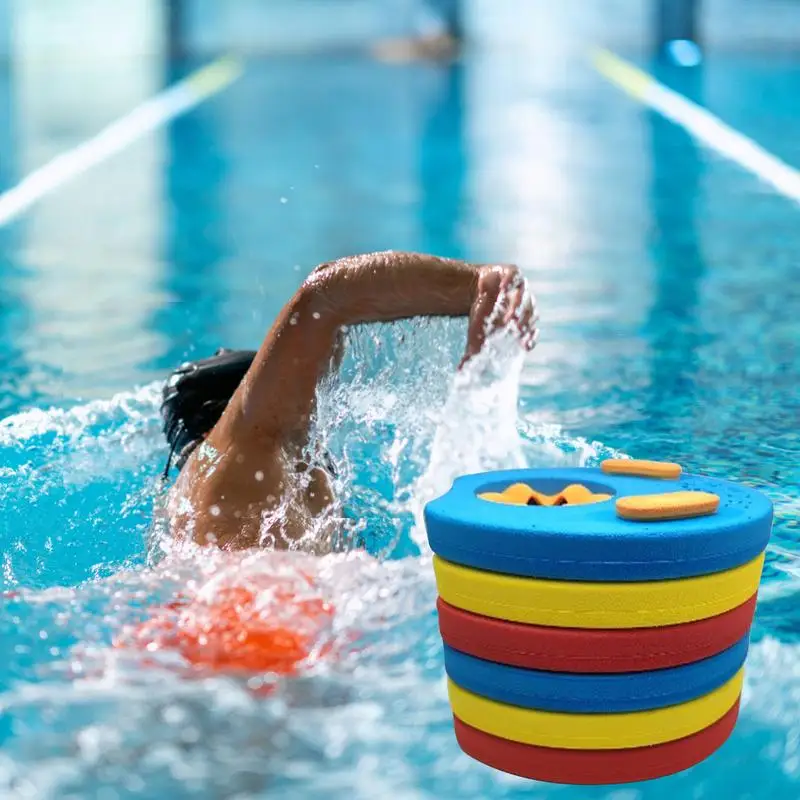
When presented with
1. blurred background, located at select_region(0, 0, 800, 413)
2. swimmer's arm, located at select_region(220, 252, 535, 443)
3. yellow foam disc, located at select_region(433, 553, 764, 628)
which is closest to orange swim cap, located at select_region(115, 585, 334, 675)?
swimmer's arm, located at select_region(220, 252, 535, 443)

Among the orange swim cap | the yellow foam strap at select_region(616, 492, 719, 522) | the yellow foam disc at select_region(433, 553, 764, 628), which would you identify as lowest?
the orange swim cap

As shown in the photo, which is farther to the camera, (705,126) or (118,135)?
(118,135)

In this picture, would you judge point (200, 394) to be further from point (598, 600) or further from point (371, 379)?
point (598, 600)

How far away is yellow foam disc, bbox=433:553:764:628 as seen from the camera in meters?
2.14

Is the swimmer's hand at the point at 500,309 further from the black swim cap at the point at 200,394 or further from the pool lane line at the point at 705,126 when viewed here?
the pool lane line at the point at 705,126

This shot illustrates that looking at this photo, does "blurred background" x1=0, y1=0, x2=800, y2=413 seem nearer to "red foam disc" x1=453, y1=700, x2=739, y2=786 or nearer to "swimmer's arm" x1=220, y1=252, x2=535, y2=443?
"swimmer's arm" x1=220, y1=252, x2=535, y2=443

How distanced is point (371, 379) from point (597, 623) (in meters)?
0.93

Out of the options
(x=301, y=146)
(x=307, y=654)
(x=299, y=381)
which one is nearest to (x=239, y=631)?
(x=307, y=654)

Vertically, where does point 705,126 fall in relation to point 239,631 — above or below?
above

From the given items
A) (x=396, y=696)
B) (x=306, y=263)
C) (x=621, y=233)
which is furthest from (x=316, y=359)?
(x=621, y=233)

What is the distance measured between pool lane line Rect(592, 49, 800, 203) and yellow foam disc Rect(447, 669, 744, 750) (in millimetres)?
6194

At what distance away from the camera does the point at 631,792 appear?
90.0 inches

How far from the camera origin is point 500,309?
2574mm

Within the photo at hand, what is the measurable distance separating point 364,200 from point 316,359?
18.5ft
